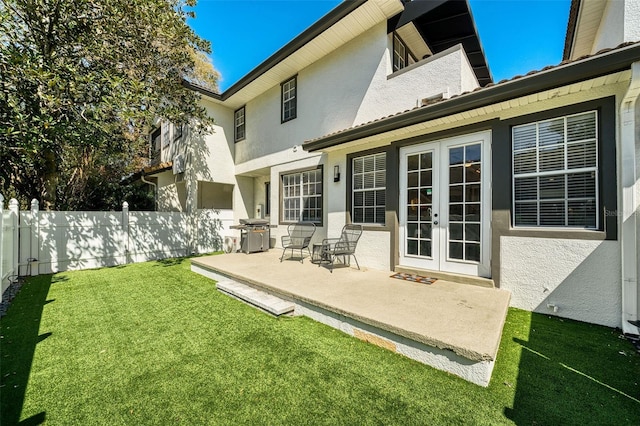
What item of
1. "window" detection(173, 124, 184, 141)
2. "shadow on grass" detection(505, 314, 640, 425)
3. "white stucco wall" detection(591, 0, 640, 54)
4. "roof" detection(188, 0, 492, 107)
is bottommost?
"shadow on grass" detection(505, 314, 640, 425)

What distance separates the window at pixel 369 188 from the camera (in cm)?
622

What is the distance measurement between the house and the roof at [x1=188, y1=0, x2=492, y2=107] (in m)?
0.04

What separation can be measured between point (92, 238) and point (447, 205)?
32.2 feet

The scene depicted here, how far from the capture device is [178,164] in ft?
37.6

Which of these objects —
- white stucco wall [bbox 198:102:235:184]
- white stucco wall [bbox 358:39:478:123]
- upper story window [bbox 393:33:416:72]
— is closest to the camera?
white stucco wall [bbox 358:39:478:123]

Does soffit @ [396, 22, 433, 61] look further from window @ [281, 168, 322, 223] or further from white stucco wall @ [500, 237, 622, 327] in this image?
white stucco wall @ [500, 237, 622, 327]

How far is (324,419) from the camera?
212 centimetres

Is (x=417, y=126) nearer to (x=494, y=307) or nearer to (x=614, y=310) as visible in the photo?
(x=494, y=307)

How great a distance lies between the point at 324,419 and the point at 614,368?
3146mm

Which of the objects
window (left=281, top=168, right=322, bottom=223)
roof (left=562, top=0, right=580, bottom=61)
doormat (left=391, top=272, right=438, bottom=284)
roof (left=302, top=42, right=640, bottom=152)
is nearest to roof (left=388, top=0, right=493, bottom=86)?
roof (left=562, top=0, right=580, bottom=61)

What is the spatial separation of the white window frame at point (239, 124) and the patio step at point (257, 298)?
25.2ft

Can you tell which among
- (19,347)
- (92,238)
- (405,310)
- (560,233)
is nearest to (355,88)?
(560,233)

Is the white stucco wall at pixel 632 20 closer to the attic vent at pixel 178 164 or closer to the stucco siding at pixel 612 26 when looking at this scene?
the stucco siding at pixel 612 26

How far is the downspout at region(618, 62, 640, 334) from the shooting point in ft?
11.1
